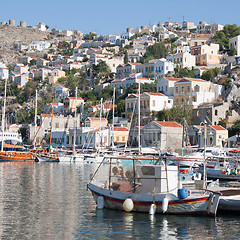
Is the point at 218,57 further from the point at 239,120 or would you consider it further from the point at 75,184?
the point at 75,184

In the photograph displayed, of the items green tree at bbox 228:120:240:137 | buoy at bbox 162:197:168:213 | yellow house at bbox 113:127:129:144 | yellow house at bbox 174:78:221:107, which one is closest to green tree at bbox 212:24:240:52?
yellow house at bbox 174:78:221:107

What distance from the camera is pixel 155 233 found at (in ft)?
59.7

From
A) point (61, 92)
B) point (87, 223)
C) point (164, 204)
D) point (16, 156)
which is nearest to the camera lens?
point (87, 223)

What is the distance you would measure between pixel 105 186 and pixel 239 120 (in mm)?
51680

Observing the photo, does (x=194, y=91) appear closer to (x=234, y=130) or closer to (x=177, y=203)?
(x=234, y=130)

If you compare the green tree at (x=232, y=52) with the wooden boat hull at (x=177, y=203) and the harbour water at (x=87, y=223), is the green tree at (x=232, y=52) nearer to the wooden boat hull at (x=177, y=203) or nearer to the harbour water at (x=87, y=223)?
the harbour water at (x=87, y=223)

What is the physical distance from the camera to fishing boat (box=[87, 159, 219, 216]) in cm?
2075

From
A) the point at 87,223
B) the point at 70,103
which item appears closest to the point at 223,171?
the point at 87,223

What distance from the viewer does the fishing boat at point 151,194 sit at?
68.1 feet

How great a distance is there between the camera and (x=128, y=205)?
2139cm

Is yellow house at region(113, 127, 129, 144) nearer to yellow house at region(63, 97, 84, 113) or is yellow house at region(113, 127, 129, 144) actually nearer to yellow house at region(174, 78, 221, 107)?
yellow house at region(174, 78, 221, 107)

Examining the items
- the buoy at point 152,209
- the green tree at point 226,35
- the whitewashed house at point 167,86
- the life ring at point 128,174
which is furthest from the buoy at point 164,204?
the green tree at point 226,35

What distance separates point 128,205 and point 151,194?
124 centimetres

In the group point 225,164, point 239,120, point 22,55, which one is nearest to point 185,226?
point 225,164
